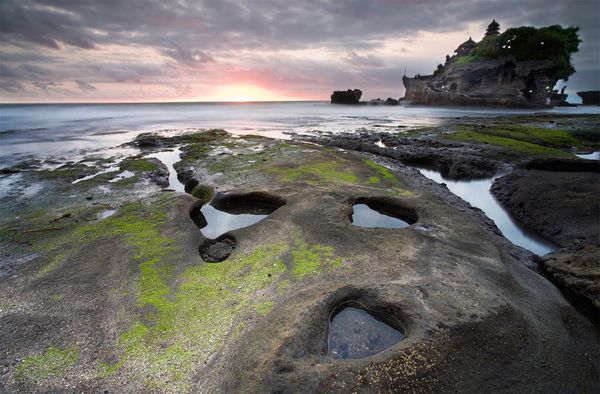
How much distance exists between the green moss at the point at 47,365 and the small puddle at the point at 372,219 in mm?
7972

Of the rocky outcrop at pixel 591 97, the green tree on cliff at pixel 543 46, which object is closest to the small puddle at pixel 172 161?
the green tree on cliff at pixel 543 46

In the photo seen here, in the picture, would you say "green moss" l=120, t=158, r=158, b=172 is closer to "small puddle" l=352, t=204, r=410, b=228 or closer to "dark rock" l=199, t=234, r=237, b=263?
"dark rock" l=199, t=234, r=237, b=263

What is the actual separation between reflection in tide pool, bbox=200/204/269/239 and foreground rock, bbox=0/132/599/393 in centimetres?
93

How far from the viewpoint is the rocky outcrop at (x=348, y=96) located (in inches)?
6506

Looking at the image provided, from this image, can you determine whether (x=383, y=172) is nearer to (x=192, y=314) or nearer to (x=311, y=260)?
(x=311, y=260)

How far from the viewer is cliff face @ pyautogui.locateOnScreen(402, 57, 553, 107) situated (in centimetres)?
7850

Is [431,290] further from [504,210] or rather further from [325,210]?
[504,210]

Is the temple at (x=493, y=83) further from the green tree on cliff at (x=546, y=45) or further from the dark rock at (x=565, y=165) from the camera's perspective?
the dark rock at (x=565, y=165)

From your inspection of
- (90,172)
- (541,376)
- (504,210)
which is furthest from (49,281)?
(504,210)

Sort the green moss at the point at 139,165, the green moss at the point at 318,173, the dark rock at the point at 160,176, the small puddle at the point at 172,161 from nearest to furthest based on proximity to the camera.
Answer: the green moss at the point at 318,173
the dark rock at the point at 160,176
the small puddle at the point at 172,161
the green moss at the point at 139,165

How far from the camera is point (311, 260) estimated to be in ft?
26.0

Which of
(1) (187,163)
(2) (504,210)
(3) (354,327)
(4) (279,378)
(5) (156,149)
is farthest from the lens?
(5) (156,149)

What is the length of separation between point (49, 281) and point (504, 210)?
15.9m

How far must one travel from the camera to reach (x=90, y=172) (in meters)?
18.0
